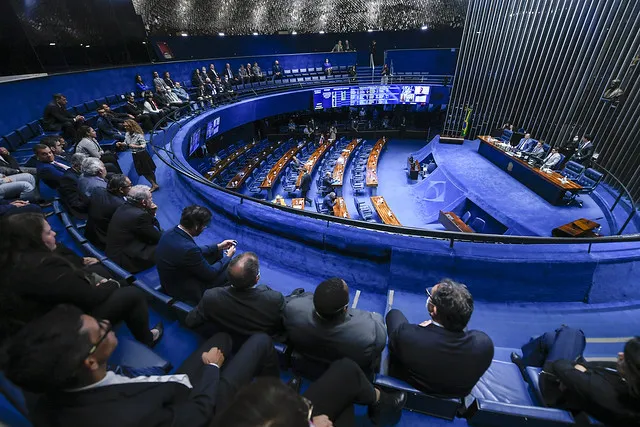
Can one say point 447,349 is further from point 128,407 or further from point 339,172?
point 339,172

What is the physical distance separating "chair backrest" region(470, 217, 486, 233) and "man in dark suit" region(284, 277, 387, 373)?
7.30 m

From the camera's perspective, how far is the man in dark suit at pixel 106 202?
2.96m

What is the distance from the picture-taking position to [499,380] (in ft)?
7.35

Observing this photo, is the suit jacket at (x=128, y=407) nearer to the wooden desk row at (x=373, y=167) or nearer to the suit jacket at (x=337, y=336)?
the suit jacket at (x=337, y=336)

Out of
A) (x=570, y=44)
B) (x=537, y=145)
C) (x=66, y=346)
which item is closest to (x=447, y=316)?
(x=66, y=346)

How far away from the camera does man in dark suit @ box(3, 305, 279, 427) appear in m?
1.08

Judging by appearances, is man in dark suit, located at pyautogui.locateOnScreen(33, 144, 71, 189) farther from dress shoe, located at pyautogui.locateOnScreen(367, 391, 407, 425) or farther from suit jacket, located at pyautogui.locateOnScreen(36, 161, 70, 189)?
dress shoe, located at pyautogui.locateOnScreen(367, 391, 407, 425)

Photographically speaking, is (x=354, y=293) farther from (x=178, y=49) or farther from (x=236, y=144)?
(x=178, y=49)

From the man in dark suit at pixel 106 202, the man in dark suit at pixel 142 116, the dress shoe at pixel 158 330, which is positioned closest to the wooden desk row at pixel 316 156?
the man in dark suit at pixel 142 116

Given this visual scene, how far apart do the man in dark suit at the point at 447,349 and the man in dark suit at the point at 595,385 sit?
46 centimetres

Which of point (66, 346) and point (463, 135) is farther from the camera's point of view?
point (463, 135)

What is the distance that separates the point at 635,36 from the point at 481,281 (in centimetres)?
975

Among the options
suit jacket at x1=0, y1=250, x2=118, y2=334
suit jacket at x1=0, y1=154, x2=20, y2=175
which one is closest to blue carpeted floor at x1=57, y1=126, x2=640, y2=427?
suit jacket at x1=0, y1=250, x2=118, y2=334

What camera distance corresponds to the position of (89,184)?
3293mm
